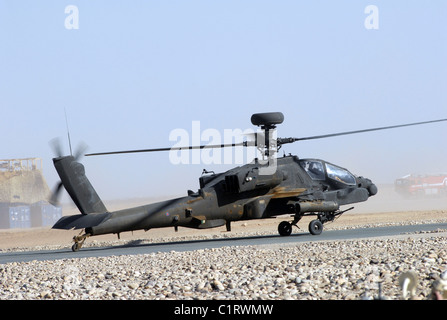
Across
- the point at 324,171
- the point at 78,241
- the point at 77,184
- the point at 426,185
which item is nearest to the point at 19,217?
the point at 426,185

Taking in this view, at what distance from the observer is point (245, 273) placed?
42.1ft

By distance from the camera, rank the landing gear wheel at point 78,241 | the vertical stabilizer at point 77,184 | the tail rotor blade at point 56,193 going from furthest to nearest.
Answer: the landing gear wheel at point 78,241 < the tail rotor blade at point 56,193 < the vertical stabilizer at point 77,184

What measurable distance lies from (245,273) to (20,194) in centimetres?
5478

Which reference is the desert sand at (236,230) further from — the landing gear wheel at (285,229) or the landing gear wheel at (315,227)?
the landing gear wheel at (315,227)

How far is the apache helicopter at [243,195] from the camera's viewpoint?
66.4 ft

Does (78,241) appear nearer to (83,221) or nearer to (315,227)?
(83,221)

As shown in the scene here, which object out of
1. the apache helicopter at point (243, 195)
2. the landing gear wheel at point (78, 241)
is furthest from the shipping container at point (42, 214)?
the apache helicopter at point (243, 195)

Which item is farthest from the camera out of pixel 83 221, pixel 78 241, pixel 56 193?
pixel 78 241

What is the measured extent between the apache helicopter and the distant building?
42409 mm

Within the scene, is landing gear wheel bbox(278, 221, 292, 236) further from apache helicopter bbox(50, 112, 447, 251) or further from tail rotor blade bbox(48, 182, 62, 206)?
tail rotor blade bbox(48, 182, 62, 206)

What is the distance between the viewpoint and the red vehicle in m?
73.6

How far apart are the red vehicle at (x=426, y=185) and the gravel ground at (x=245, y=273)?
57.7 meters

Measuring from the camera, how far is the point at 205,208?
21.3 metres

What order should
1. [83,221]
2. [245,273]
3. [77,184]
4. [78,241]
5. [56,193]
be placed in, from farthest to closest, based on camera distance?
[78,241] < [56,193] < [77,184] < [83,221] < [245,273]
